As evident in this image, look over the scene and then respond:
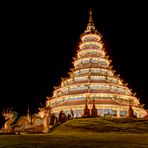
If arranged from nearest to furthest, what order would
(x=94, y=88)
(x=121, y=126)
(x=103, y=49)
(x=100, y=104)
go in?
(x=121, y=126)
(x=100, y=104)
(x=94, y=88)
(x=103, y=49)

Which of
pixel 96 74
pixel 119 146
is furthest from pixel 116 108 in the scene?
pixel 119 146

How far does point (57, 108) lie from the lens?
5734 cm

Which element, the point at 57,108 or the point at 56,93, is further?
the point at 56,93

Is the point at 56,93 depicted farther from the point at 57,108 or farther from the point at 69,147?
the point at 69,147

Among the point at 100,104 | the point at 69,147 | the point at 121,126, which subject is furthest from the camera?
the point at 100,104

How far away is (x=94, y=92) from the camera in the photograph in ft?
189

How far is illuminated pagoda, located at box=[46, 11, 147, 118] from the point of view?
55812 millimetres

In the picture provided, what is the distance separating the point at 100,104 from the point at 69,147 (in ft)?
122

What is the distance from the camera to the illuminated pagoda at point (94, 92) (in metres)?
55.8

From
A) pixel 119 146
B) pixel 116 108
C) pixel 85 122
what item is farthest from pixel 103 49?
pixel 119 146

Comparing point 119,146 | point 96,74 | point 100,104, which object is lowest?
point 119,146

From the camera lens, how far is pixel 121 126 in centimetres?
3525

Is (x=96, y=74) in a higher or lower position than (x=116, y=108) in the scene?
higher

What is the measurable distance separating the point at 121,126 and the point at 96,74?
26399 mm
